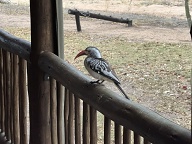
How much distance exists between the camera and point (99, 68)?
6.33 feet

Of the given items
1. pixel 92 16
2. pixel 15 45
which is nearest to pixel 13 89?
pixel 15 45

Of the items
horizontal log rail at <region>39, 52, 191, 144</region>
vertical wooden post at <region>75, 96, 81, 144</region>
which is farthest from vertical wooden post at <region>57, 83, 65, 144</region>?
vertical wooden post at <region>75, 96, 81, 144</region>

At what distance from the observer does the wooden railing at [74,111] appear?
63.8 inches

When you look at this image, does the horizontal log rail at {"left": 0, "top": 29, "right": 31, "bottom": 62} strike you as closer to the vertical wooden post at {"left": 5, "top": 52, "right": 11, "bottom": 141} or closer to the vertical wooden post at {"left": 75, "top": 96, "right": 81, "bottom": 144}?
the vertical wooden post at {"left": 5, "top": 52, "right": 11, "bottom": 141}

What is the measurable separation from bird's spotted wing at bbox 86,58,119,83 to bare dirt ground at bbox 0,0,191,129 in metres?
0.13

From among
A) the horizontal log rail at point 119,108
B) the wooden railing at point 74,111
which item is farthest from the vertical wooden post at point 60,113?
the horizontal log rail at point 119,108

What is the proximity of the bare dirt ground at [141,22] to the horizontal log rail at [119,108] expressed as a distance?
126 millimetres

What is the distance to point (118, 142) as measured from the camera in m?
1.90

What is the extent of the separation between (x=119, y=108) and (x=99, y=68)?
242 millimetres

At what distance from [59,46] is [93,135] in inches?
27.9

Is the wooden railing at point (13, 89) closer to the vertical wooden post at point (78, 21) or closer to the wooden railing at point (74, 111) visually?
the wooden railing at point (74, 111)

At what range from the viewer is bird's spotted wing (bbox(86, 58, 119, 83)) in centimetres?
191

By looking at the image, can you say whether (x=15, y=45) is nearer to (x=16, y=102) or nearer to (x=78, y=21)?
(x=16, y=102)

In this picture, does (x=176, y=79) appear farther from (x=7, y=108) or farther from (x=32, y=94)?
(x=7, y=108)
